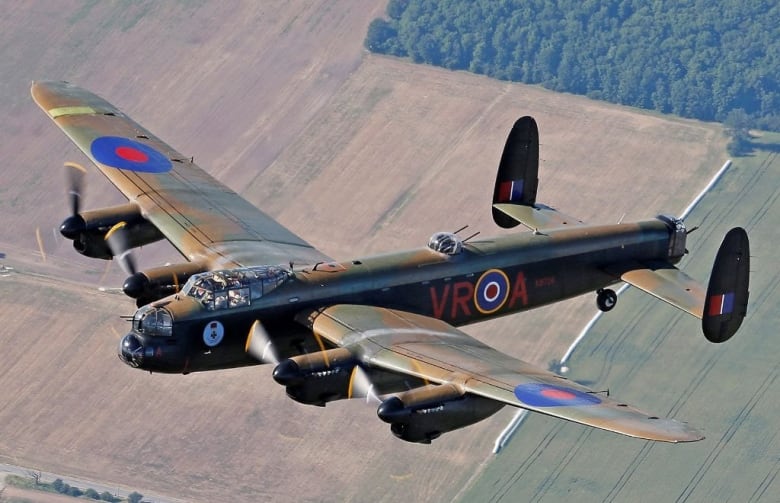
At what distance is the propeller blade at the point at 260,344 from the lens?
A: 75375mm

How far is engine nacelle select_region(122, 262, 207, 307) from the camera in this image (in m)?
77.8

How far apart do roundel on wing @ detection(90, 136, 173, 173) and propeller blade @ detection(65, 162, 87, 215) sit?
3.60 m

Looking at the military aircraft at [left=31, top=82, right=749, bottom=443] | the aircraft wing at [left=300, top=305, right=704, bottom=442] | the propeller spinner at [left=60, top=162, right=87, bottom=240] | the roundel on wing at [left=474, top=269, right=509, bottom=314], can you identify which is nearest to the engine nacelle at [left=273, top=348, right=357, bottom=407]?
the military aircraft at [left=31, top=82, right=749, bottom=443]

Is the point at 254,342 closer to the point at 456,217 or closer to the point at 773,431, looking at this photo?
the point at 773,431

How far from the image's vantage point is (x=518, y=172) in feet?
293

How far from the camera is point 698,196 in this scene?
17988cm

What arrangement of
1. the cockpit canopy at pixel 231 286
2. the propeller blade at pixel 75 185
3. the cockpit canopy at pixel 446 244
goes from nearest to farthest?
the cockpit canopy at pixel 231 286, the cockpit canopy at pixel 446 244, the propeller blade at pixel 75 185

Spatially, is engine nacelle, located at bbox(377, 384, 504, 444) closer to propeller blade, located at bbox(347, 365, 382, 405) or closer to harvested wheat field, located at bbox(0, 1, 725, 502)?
propeller blade, located at bbox(347, 365, 382, 405)

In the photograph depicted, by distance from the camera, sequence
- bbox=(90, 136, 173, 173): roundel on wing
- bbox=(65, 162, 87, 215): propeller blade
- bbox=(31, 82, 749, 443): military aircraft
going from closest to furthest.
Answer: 1. bbox=(31, 82, 749, 443): military aircraft
2. bbox=(65, 162, 87, 215): propeller blade
3. bbox=(90, 136, 173, 173): roundel on wing

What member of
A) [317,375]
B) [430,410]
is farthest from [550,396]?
[317,375]

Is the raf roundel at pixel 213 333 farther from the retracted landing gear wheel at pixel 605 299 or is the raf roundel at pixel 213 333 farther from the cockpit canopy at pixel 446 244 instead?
the retracted landing gear wheel at pixel 605 299

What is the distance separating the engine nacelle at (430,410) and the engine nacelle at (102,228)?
1894 cm

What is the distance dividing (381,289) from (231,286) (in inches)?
259

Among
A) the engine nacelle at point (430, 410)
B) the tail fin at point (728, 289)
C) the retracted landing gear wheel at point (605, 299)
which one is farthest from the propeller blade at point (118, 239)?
the tail fin at point (728, 289)
